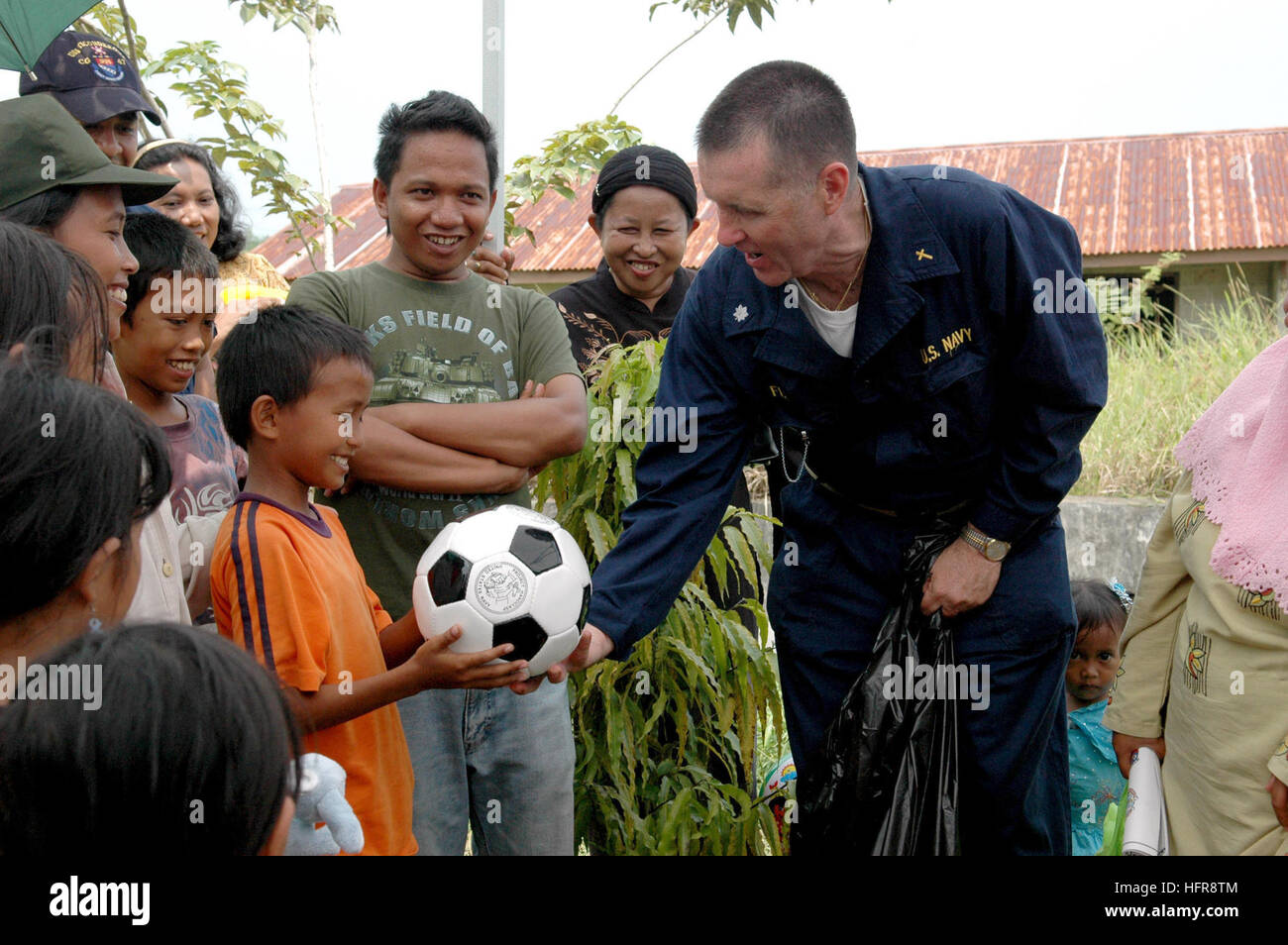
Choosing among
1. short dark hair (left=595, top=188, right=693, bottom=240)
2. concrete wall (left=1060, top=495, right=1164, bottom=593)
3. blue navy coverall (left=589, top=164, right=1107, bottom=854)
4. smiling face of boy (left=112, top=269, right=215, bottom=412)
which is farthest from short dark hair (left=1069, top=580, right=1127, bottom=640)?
smiling face of boy (left=112, top=269, right=215, bottom=412)

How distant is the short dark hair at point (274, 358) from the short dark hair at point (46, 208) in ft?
1.63

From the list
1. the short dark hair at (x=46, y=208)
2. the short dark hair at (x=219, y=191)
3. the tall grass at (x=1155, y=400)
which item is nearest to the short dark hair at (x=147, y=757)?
the short dark hair at (x=46, y=208)

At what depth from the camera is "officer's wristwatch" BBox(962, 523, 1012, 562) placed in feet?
8.77

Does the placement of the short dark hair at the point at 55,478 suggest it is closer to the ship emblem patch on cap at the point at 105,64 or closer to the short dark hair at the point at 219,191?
the ship emblem patch on cap at the point at 105,64

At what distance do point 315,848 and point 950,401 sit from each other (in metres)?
1.70

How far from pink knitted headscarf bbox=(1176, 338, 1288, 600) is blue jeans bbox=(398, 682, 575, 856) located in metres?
1.67

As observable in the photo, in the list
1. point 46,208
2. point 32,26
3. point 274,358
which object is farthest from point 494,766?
point 32,26

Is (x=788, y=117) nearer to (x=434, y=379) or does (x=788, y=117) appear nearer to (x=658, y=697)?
(x=434, y=379)

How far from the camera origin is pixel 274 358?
2.50 meters

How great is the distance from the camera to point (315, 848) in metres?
1.88

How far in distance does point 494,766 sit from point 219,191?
271 cm

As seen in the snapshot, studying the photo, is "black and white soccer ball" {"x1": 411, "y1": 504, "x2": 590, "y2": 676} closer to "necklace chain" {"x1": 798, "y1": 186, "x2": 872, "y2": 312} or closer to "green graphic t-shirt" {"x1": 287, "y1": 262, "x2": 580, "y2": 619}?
"green graphic t-shirt" {"x1": 287, "y1": 262, "x2": 580, "y2": 619}
